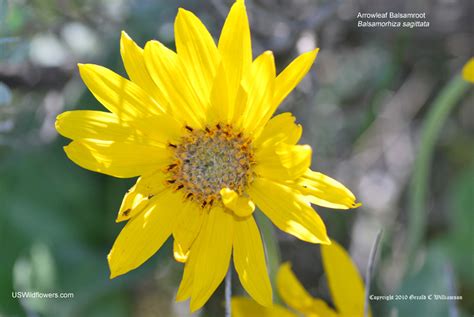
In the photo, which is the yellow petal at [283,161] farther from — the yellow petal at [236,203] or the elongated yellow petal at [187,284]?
the elongated yellow petal at [187,284]

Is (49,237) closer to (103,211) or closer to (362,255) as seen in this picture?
(103,211)

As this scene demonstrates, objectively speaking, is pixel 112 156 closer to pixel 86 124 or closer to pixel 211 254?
pixel 86 124

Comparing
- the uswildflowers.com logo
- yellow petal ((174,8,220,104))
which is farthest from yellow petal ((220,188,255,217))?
the uswildflowers.com logo

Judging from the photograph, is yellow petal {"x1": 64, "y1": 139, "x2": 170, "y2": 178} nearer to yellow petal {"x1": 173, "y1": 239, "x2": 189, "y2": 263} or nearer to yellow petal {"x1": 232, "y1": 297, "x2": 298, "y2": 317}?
yellow petal {"x1": 173, "y1": 239, "x2": 189, "y2": 263}

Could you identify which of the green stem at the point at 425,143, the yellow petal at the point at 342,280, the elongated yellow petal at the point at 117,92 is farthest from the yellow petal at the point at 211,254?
the green stem at the point at 425,143

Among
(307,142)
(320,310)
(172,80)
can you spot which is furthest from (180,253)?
(307,142)

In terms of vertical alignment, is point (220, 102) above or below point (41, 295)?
above
